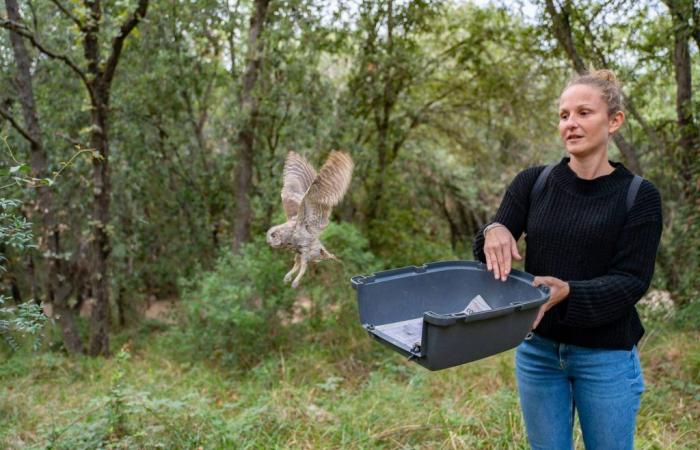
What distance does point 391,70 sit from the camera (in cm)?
698

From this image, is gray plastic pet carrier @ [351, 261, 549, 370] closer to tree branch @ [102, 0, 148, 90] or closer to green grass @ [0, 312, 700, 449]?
green grass @ [0, 312, 700, 449]

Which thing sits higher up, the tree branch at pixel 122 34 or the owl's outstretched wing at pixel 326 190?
the tree branch at pixel 122 34

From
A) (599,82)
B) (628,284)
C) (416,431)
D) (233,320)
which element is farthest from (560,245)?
(233,320)

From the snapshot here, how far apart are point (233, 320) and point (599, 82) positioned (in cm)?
404

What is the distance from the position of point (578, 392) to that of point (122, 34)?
486 centimetres

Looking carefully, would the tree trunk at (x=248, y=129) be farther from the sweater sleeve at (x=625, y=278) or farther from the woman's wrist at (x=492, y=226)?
the sweater sleeve at (x=625, y=278)

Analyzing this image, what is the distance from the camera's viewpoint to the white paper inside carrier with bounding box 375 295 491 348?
170cm

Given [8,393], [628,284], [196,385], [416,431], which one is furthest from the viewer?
[196,385]

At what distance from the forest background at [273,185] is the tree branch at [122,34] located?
1.5 inches

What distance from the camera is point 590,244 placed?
169cm

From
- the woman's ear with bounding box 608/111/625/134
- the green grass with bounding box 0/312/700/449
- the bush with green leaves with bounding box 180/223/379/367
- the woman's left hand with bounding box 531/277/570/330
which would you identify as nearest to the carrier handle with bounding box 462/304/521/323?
the woman's left hand with bounding box 531/277/570/330

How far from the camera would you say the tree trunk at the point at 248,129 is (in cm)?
579

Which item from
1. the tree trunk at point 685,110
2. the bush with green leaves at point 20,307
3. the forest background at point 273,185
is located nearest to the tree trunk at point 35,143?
the forest background at point 273,185

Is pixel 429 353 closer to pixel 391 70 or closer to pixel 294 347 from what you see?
pixel 294 347
